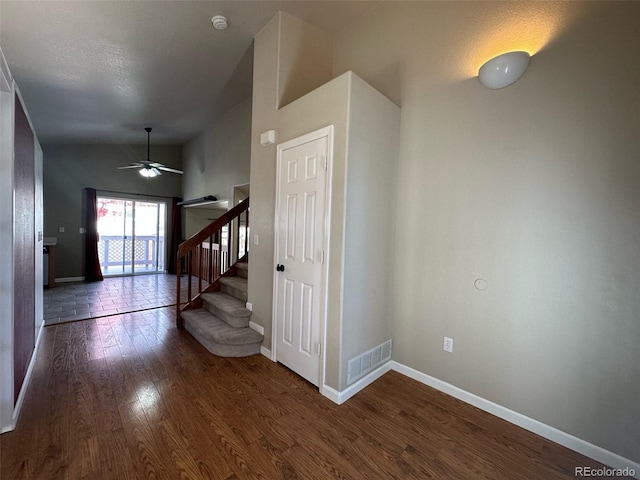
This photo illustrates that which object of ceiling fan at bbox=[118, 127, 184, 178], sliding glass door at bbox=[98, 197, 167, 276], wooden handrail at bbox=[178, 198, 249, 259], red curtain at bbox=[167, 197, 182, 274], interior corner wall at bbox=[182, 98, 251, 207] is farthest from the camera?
red curtain at bbox=[167, 197, 182, 274]

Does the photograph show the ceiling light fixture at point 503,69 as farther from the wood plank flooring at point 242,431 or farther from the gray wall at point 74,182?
the gray wall at point 74,182

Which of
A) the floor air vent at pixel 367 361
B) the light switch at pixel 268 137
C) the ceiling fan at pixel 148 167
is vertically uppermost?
the ceiling fan at pixel 148 167

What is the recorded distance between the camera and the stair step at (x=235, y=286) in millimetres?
3404

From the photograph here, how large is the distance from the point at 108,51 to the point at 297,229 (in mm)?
3149

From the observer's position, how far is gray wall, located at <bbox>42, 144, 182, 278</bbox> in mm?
6148

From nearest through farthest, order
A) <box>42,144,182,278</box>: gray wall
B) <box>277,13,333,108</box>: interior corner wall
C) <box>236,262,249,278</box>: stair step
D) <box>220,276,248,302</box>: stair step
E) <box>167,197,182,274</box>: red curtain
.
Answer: <box>277,13,333,108</box>: interior corner wall → <box>220,276,248,302</box>: stair step → <box>236,262,249,278</box>: stair step → <box>42,144,182,278</box>: gray wall → <box>167,197,182,274</box>: red curtain

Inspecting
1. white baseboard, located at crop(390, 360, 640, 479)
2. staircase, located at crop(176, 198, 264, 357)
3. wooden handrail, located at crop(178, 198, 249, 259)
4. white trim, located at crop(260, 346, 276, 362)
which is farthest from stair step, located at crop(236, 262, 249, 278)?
white baseboard, located at crop(390, 360, 640, 479)

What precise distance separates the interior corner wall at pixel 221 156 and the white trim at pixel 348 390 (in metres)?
4.02

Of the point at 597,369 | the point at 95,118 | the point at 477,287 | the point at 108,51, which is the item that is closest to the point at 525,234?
the point at 477,287

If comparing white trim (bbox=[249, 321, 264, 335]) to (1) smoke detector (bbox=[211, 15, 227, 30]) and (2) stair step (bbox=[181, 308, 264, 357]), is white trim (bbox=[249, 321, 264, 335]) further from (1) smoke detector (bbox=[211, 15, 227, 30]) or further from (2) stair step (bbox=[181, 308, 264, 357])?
(1) smoke detector (bbox=[211, 15, 227, 30])

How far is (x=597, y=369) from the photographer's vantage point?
1.63 meters

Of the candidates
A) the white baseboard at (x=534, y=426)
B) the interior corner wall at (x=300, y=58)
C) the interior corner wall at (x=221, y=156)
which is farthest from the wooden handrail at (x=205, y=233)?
the white baseboard at (x=534, y=426)

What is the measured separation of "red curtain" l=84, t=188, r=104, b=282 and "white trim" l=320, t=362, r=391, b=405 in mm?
7040

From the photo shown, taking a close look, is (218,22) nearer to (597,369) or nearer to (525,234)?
(525,234)
